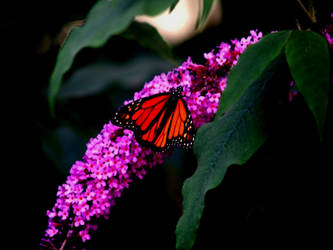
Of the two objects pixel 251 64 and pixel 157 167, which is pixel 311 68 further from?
pixel 157 167

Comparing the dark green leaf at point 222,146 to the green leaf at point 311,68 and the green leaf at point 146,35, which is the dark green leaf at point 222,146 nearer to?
the green leaf at point 311,68

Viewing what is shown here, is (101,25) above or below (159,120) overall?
below

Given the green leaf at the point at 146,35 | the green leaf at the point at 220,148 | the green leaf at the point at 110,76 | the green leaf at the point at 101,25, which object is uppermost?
the green leaf at the point at 110,76

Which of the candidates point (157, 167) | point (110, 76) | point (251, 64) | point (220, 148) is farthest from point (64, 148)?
point (251, 64)

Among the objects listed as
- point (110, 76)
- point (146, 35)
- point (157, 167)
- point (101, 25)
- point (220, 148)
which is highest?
point (110, 76)

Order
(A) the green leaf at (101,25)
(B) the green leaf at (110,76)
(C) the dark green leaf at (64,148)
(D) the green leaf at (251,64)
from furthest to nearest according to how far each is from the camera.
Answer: (B) the green leaf at (110,76) < (C) the dark green leaf at (64,148) < (D) the green leaf at (251,64) < (A) the green leaf at (101,25)

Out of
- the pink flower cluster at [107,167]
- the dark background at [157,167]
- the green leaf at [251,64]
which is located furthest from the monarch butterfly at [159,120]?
the green leaf at [251,64]

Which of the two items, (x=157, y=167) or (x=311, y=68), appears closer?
(x=311, y=68)
